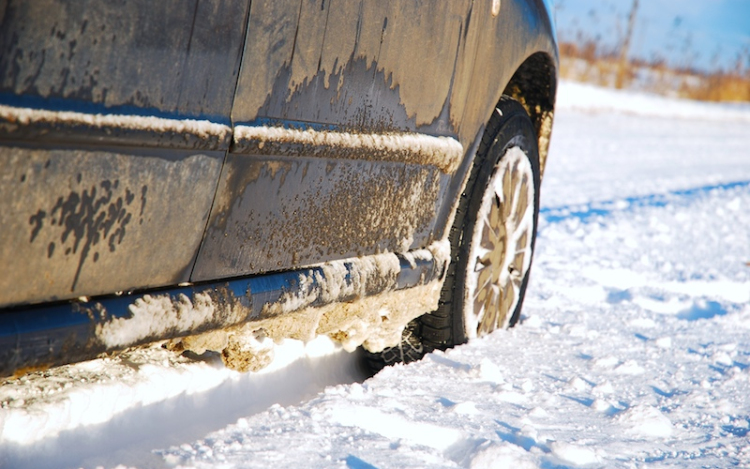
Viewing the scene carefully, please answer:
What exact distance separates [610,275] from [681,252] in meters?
0.90

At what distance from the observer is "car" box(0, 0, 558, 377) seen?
1.03m

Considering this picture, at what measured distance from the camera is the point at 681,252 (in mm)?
4336

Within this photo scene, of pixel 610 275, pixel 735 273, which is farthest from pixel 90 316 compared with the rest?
pixel 735 273

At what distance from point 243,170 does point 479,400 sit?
94 cm

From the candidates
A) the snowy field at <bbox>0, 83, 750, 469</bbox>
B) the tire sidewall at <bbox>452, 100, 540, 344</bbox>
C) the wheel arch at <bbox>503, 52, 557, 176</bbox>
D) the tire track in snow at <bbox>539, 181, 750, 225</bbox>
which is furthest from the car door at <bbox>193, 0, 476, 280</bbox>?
the tire track in snow at <bbox>539, 181, 750, 225</bbox>

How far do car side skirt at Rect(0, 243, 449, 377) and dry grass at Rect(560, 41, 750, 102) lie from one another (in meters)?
20.0

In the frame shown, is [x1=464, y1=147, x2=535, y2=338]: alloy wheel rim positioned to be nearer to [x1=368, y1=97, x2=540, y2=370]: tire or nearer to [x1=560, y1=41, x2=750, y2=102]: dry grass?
[x1=368, y1=97, x2=540, y2=370]: tire

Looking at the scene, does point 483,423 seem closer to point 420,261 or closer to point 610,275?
point 420,261

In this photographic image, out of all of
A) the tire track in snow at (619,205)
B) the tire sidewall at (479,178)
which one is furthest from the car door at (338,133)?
the tire track in snow at (619,205)

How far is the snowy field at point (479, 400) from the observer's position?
1.44m

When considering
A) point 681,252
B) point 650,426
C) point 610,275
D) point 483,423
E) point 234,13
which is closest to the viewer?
point 234,13

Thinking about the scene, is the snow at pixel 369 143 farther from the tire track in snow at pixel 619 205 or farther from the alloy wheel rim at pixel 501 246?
the tire track in snow at pixel 619 205

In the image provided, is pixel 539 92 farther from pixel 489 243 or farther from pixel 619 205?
pixel 619 205

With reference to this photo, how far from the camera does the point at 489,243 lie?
7.63ft
